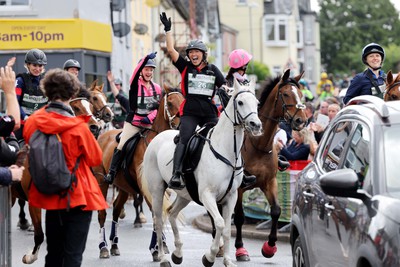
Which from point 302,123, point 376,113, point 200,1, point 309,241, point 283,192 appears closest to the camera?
point 376,113

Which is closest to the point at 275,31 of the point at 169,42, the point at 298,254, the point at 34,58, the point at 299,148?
the point at 299,148

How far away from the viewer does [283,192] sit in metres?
18.4

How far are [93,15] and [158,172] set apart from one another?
20665 mm

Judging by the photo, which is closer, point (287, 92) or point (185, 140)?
point (185, 140)

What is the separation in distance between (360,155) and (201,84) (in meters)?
5.74

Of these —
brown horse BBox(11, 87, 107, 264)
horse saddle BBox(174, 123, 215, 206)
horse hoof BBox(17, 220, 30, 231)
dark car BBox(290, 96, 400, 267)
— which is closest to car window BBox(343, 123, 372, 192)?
dark car BBox(290, 96, 400, 267)

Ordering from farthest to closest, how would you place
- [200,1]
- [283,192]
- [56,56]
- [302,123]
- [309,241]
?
[200,1], [56,56], [283,192], [302,123], [309,241]

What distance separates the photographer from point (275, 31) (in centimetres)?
11419

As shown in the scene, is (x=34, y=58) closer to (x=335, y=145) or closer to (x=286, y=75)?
(x=286, y=75)

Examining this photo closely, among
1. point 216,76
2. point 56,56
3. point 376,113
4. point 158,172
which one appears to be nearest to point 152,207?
point 158,172

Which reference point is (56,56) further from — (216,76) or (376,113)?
(376,113)

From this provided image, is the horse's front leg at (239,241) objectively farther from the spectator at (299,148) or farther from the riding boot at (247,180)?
the spectator at (299,148)

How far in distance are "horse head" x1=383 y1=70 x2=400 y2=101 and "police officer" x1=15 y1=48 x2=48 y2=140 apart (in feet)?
15.0

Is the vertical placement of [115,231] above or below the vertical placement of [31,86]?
below
